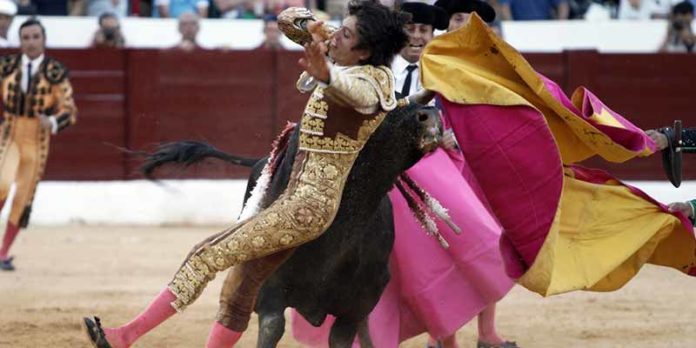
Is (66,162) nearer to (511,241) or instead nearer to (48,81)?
(48,81)

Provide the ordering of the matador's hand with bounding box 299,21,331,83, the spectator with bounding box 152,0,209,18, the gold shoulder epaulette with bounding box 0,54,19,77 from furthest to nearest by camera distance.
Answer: the spectator with bounding box 152,0,209,18, the gold shoulder epaulette with bounding box 0,54,19,77, the matador's hand with bounding box 299,21,331,83

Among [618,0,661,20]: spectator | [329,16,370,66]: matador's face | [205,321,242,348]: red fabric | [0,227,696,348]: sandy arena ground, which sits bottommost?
[0,227,696,348]: sandy arena ground

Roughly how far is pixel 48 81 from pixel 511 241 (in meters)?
4.96

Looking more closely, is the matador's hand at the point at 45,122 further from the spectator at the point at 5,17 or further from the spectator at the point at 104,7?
the spectator at the point at 104,7

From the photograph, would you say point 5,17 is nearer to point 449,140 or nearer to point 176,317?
point 176,317

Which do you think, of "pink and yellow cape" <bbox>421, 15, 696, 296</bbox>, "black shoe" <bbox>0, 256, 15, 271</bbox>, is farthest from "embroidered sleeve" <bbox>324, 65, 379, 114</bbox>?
"black shoe" <bbox>0, 256, 15, 271</bbox>

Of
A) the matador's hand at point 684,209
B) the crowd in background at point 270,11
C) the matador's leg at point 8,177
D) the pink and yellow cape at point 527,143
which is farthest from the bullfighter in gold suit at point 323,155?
the crowd in background at point 270,11

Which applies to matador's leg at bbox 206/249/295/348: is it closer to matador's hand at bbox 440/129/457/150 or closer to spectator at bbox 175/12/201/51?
matador's hand at bbox 440/129/457/150

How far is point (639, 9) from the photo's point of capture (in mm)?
12172

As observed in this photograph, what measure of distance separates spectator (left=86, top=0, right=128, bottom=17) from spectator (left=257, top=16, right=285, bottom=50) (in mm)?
1178

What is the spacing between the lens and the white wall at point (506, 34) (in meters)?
11.6

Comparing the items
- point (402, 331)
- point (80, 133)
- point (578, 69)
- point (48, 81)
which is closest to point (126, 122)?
point (80, 133)

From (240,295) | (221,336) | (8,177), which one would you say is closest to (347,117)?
(240,295)

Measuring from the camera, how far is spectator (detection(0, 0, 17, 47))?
10.8 metres
